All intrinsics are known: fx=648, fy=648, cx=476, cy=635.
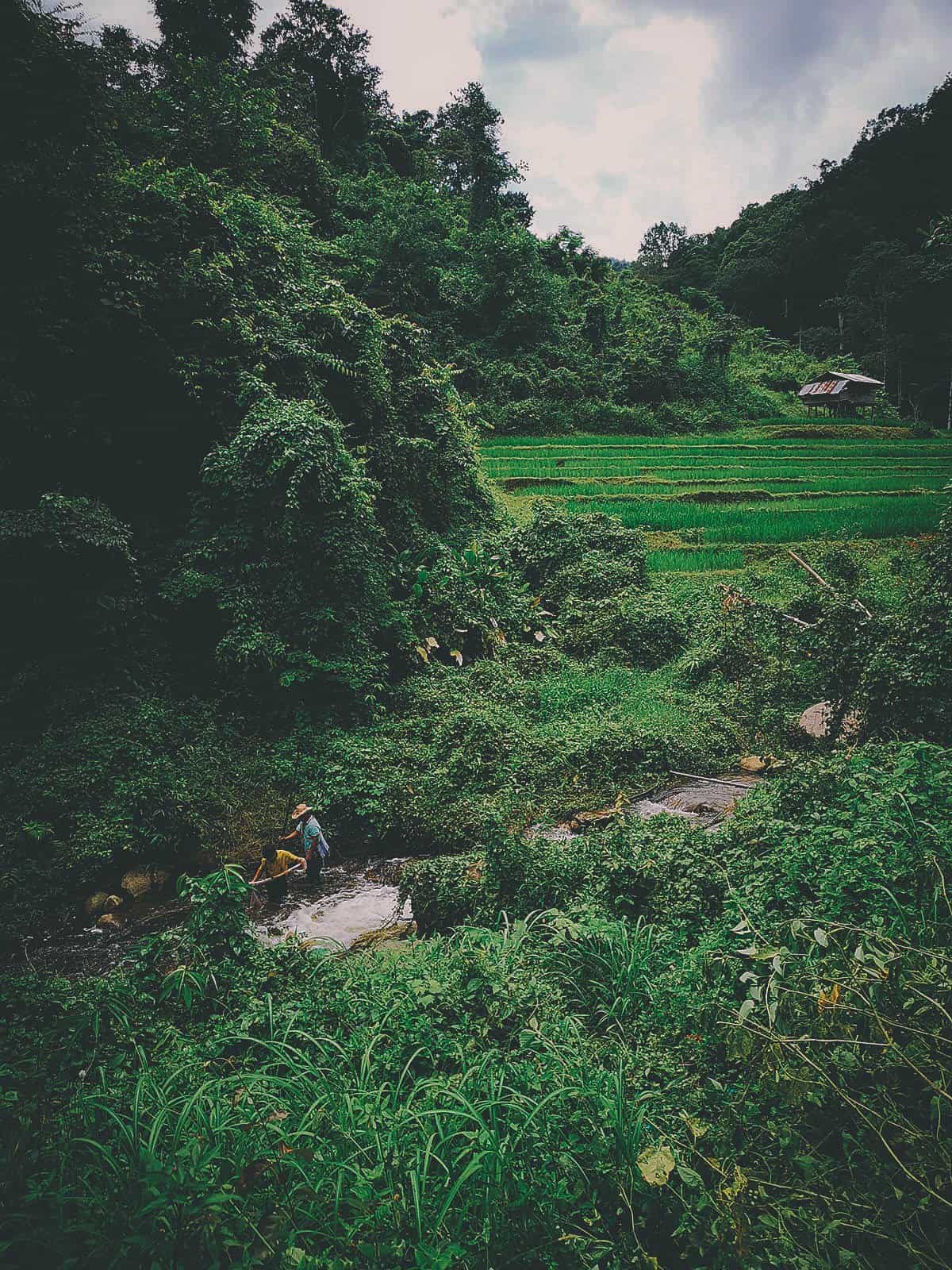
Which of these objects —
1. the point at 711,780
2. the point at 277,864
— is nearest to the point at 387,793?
the point at 277,864

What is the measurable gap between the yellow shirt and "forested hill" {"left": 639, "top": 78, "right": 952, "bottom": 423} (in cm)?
4890

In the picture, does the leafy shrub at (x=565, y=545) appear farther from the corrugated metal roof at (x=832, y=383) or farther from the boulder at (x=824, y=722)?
the corrugated metal roof at (x=832, y=383)

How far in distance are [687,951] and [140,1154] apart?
3.29 m

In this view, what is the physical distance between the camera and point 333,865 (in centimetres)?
785

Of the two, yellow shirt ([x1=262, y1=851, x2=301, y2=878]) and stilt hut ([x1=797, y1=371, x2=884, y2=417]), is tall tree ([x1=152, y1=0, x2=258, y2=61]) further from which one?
stilt hut ([x1=797, y1=371, x2=884, y2=417])

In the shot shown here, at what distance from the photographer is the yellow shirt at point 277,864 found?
285 inches

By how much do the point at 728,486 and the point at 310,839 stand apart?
19.8m

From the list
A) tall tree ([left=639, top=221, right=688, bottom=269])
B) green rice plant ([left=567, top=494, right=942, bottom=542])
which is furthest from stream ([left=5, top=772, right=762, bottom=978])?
tall tree ([left=639, top=221, right=688, bottom=269])

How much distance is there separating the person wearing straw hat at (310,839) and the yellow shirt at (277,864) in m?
0.21

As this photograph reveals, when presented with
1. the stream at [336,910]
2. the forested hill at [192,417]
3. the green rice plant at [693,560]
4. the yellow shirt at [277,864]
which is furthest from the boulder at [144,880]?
the green rice plant at [693,560]

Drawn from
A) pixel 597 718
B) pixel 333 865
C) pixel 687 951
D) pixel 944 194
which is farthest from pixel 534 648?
pixel 944 194

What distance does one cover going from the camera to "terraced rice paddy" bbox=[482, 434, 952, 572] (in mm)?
17844

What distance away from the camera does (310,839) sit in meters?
7.40

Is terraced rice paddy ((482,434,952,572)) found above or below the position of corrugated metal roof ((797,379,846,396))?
below
